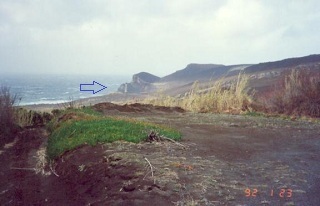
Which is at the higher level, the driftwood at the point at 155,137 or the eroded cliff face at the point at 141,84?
the eroded cliff face at the point at 141,84

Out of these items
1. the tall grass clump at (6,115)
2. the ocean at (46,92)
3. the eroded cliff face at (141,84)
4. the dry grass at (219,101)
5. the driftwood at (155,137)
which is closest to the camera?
the driftwood at (155,137)

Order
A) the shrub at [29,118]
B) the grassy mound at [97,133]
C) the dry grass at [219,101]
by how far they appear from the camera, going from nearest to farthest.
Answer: the grassy mound at [97,133] < the shrub at [29,118] < the dry grass at [219,101]

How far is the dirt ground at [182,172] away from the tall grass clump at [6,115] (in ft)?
6.27

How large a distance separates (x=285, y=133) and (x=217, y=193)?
20.6ft

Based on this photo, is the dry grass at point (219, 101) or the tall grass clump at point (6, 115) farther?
the dry grass at point (219, 101)

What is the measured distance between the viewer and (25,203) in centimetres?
781

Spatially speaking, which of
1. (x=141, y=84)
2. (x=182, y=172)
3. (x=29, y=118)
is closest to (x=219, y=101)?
(x=29, y=118)

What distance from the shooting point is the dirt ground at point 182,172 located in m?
6.22

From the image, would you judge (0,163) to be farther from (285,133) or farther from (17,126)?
(285,133)

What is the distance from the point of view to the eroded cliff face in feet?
211
